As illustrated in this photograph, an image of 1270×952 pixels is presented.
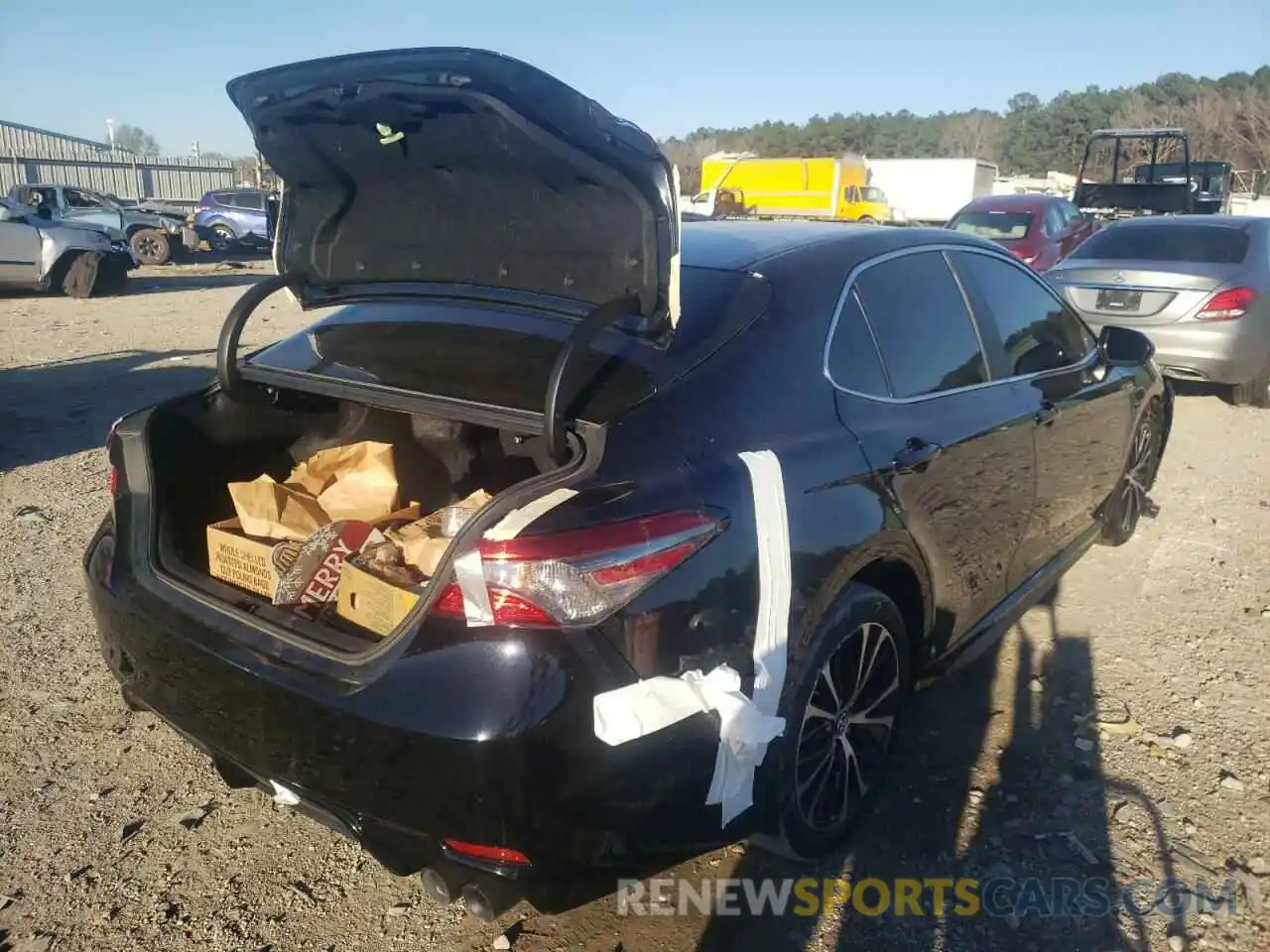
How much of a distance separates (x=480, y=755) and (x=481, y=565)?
1.20 feet

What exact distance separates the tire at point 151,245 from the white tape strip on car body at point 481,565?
22.5 meters

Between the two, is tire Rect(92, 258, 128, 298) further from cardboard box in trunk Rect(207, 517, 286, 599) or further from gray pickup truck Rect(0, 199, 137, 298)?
cardboard box in trunk Rect(207, 517, 286, 599)

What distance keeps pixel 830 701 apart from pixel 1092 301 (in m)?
6.90

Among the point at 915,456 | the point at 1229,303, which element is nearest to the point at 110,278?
the point at 1229,303

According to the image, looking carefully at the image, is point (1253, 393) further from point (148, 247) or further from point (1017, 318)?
point (148, 247)

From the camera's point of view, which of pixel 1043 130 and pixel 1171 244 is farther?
pixel 1043 130

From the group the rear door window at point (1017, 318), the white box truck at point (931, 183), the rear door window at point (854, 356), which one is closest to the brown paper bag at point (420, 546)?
the rear door window at point (854, 356)

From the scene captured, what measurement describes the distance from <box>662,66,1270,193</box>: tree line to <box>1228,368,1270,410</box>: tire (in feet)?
147

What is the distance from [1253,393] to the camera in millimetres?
8461

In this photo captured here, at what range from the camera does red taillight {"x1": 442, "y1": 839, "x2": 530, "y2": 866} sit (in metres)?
1.99

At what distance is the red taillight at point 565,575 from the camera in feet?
6.38

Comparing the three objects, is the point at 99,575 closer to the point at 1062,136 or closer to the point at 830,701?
the point at 830,701

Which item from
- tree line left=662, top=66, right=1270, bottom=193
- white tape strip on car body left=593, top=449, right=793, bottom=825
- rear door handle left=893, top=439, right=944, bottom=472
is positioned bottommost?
white tape strip on car body left=593, top=449, right=793, bottom=825

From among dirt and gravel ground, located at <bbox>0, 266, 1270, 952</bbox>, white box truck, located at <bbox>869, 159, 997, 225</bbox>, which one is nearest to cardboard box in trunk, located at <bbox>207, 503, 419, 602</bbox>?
dirt and gravel ground, located at <bbox>0, 266, 1270, 952</bbox>
